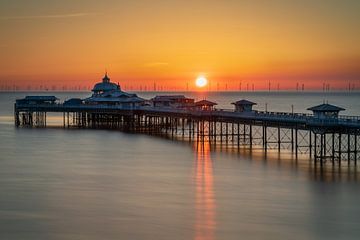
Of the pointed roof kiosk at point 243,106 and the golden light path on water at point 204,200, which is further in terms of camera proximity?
the pointed roof kiosk at point 243,106

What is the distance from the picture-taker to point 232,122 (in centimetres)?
6812

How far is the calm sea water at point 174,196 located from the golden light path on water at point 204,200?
0.06 m

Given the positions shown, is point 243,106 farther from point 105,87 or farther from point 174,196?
point 105,87

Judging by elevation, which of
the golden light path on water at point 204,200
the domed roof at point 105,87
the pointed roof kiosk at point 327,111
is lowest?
the golden light path on water at point 204,200

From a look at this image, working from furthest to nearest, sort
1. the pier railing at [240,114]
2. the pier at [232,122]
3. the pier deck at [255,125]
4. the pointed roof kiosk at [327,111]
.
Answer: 1. the pointed roof kiosk at [327,111]
2. the pier at [232,122]
3. the pier deck at [255,125]
4. the pier railing at [240,114]

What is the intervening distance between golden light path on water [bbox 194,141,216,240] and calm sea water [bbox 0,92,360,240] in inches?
2.2

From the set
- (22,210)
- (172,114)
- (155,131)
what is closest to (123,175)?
(22,210)

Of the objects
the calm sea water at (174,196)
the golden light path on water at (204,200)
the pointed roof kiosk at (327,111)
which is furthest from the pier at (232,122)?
the golden light path on water at (204,200)

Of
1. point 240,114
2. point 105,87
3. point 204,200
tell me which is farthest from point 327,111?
point 105,87

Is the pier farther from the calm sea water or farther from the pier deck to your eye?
the calm sea water

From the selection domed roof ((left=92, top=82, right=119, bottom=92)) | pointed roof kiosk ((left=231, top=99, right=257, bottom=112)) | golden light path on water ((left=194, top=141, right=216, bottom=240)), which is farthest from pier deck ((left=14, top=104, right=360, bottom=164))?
golden light path on water ((left=194, top=141, right=216, bottom=240))

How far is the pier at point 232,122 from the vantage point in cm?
5266

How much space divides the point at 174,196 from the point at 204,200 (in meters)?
1.99

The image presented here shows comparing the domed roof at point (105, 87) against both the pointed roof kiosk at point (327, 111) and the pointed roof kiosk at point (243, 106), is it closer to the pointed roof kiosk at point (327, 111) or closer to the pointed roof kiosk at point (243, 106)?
the pointed roof kiosk at point (243, 106)
